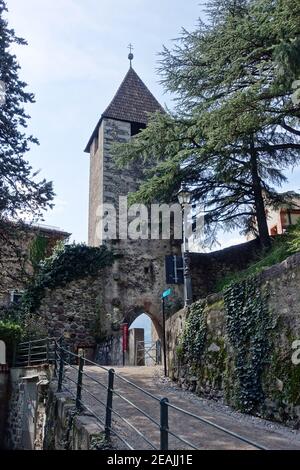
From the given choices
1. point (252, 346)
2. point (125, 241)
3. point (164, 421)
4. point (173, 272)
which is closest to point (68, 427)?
point (164, 421)

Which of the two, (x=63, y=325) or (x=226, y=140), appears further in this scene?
(x=63, y=325)

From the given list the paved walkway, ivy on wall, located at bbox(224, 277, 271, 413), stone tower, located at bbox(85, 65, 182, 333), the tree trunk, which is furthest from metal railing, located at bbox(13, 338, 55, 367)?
the tree trunk

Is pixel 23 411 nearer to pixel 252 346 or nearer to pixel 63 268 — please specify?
pixel 252 346

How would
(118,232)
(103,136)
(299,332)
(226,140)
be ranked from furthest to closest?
(103,136)
(118,232)
(226,140)
(299,332)

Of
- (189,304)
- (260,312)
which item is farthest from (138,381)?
(260,312)

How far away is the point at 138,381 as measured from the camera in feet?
29.3

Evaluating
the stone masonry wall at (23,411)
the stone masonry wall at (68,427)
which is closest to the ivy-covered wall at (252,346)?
the stone masonry wall at (68,427)

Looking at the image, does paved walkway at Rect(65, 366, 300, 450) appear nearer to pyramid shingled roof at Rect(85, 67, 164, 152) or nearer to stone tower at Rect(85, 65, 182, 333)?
stone tower at Rect(85, 65, 182, 333)

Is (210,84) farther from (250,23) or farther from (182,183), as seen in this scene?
(182,183)

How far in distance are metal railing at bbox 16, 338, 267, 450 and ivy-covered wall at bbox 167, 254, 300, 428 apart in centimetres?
109

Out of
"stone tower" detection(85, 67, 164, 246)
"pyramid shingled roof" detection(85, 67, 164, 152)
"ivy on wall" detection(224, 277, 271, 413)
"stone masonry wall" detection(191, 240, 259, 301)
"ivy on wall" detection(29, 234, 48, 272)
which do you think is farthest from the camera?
"pyramid shingled roof" detection(85, 67, 164, 152)

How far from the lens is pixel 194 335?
8.59 metres

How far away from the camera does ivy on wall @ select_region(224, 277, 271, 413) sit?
659 centimetres
